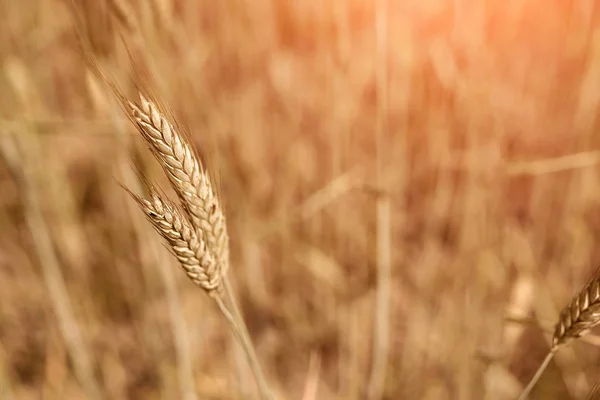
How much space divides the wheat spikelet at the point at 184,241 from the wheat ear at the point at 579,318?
0.82 feet

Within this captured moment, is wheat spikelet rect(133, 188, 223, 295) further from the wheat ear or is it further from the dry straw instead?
the wheat ear

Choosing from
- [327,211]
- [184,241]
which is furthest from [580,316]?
[327,211]

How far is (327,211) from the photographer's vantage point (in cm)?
77

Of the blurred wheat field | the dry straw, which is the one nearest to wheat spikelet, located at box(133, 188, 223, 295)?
the dry straw

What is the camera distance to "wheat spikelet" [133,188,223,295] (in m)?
0.28

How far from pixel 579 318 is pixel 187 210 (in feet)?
0.97

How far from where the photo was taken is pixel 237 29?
0.73m

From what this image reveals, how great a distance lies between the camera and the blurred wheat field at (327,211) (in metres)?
0.58

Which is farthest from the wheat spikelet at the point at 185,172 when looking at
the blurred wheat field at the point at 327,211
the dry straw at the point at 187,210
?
the blurred wheat field at the point at 327,211

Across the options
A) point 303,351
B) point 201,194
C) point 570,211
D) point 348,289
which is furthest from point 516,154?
point 201,194

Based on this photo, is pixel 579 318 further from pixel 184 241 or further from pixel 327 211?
pixel 327 211

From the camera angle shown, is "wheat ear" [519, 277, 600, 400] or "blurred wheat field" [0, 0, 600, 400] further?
"blurred wheat field" [0, 0, 600, 400]

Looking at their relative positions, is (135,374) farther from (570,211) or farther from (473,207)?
(570,211)

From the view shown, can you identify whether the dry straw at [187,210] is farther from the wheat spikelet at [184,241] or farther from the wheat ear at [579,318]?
the wheat ear at [579,318]
